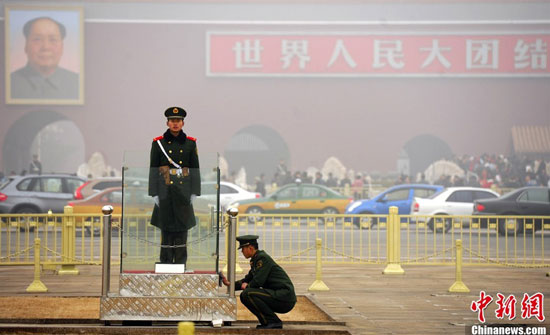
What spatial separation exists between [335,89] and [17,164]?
12610 millimetres

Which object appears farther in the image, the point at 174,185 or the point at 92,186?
the point at 92,186

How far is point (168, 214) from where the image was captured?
31.2 ft

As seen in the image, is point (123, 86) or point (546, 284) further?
point (123, 86)

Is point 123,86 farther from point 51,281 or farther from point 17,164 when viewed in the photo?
point 51,281

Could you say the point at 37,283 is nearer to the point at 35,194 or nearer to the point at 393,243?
the point at 393,243

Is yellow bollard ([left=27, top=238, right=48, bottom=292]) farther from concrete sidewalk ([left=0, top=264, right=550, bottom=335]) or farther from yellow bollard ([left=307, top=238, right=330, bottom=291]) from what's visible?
yellow bollard ([left=307, top=238, right=330, bottom=291])

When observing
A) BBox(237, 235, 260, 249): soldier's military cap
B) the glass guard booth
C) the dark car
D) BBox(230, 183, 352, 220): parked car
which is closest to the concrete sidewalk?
BBox(237, 235, 260, 249): soldier's military cap

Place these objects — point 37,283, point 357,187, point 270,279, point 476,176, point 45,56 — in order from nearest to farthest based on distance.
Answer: point 270,279 < point 37,283 < point 357,187 < point 476,176 < point 45,56

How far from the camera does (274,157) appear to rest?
39.4m

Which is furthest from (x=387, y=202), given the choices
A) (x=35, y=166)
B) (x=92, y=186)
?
(x=35, y=166)

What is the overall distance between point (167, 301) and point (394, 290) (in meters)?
4.61

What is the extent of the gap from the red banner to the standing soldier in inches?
1098

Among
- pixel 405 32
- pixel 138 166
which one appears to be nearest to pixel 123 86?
pixel 405 32

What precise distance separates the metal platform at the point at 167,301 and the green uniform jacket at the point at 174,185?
0.53 m
